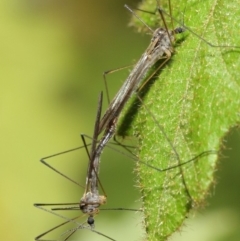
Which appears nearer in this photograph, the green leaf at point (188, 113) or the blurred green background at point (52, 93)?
the green leaf at point (188, 113)

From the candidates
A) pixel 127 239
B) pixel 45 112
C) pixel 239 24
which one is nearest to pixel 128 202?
pixel 127 239

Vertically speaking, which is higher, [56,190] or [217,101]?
[56,190]

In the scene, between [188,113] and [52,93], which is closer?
[188,113]

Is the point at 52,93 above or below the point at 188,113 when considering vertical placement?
above

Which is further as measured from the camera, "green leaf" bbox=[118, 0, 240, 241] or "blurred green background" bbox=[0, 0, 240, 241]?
"blurred green background" bbox=[0, 0, 240, 241]

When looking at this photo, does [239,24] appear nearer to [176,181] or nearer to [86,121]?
[176,181]
